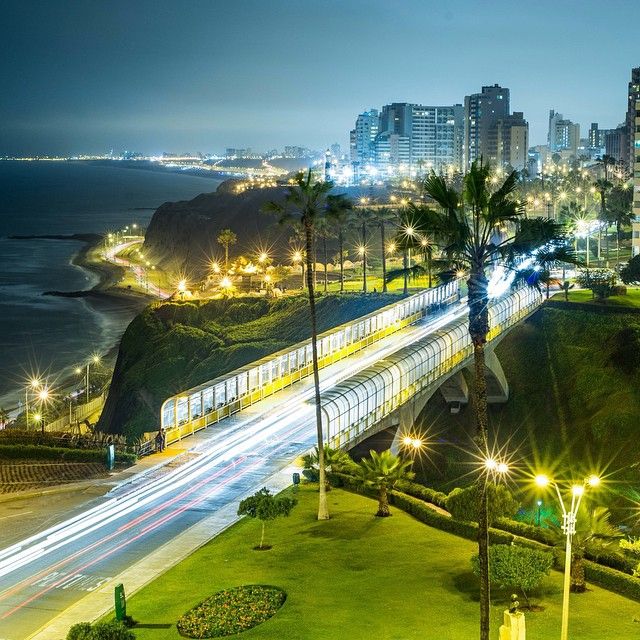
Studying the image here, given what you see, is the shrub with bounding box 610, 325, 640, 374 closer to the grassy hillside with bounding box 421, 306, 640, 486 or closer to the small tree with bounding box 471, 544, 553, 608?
the grassy hillside with bounding box 421, 306, 640, 486

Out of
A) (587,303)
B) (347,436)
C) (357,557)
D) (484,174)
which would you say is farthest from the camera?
(587,303)

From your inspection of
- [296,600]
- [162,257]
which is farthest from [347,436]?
[162,257]

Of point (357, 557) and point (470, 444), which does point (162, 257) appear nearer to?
point (470, 444)

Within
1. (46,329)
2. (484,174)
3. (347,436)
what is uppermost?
(484,174)

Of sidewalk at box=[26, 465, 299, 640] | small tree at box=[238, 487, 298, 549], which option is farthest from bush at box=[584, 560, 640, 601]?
sidewalk at box=[26, 465, 299, 640]

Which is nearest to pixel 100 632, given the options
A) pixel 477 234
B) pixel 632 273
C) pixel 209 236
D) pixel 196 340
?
pixel 477 234

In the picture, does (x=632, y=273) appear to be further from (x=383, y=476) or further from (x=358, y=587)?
(x=358, y=587)

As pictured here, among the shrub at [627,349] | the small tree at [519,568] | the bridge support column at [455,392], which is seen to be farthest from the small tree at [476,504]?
the bridge support column at [455,392]
